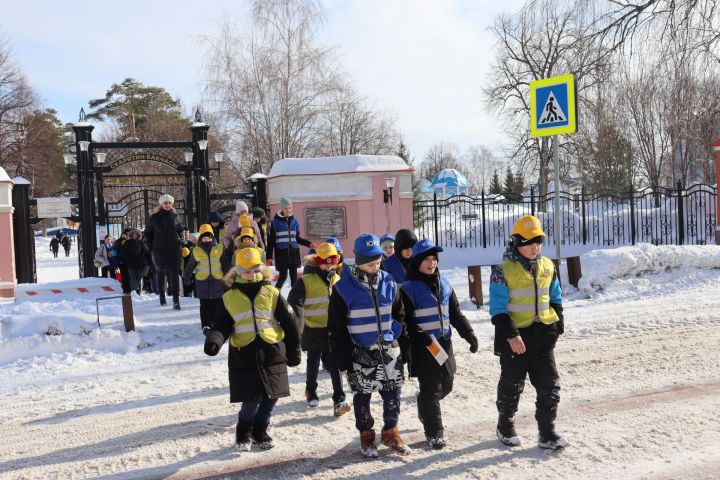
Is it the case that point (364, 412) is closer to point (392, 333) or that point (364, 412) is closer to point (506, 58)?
point (392, 333)

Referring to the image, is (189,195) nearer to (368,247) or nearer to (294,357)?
(294,357)

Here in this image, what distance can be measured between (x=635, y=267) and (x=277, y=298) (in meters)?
8.68

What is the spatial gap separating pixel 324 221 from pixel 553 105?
29.4 ft

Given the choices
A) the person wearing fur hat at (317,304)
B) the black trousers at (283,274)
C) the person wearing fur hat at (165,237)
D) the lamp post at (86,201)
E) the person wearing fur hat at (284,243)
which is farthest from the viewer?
the lamp post at (86,201)

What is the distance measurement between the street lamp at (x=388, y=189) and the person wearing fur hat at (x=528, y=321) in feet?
42.0

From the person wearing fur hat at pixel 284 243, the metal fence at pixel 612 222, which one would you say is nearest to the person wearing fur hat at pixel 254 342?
the person wearing fur hat at pixel 284 243

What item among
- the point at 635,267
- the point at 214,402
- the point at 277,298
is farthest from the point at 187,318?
the point at 635,267

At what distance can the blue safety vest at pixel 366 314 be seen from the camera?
4.50 meters

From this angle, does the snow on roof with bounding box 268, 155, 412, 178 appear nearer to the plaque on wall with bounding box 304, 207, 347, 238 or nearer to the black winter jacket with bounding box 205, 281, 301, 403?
the plaque on wall with bounding box 304, 207, 347, 238

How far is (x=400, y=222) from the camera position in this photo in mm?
18094

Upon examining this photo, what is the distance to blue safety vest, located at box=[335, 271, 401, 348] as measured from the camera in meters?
4.50

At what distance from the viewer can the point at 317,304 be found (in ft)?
19.0

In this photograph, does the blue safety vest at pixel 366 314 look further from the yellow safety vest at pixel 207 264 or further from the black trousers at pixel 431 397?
the yellow safety vest at pixel 207 264

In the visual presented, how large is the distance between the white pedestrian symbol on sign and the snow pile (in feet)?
10.3
